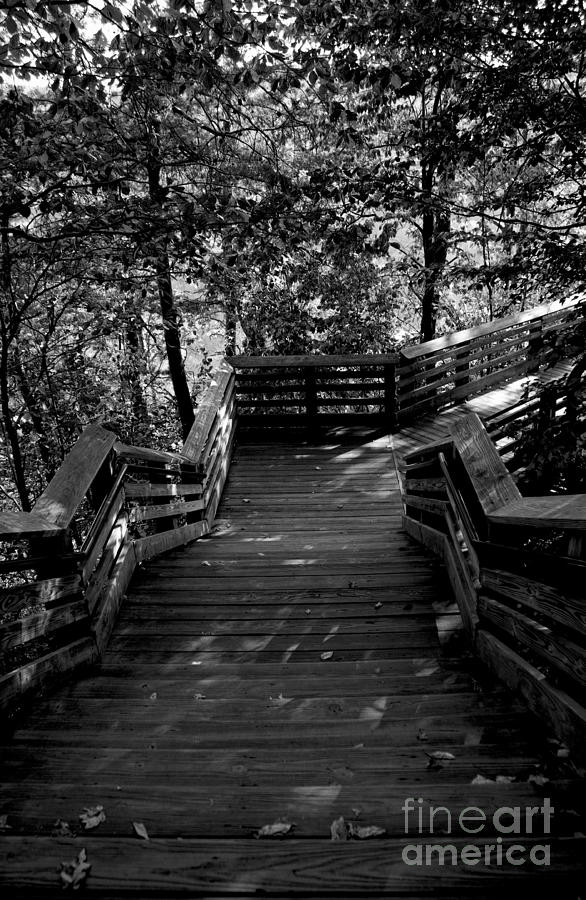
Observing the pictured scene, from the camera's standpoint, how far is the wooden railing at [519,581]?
226cm

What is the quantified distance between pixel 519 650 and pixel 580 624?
104 cm

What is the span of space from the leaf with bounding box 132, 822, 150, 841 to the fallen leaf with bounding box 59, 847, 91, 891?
19cm

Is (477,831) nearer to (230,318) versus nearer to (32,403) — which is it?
(32,403)

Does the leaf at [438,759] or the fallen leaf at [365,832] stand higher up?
the fallen leaf at [365,832]

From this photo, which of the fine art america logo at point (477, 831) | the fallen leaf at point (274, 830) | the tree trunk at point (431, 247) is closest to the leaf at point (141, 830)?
the fallen leaf at point (274, 830)

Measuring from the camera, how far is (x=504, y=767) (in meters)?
2.21

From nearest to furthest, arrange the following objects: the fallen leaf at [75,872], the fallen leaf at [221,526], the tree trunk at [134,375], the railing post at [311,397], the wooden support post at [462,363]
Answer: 1. the fallen leaf at [75,872]
2. the fallen leaf at [221,526]
3. the railing post at [311,397]
4. the wooden support post at [462,363]
5. the tree trunk at [134,375]

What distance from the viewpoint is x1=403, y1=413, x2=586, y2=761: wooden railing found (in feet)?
7.43

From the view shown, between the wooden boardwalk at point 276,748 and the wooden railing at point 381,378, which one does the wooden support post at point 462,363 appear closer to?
Result: the wooden railing at point 381,378

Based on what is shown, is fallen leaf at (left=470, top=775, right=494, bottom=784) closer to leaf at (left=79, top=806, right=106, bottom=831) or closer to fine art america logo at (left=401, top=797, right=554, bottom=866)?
fine art america logo at (left=401, top=797, right=554, bottom=866)

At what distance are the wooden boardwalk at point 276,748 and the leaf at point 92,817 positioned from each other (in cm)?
3

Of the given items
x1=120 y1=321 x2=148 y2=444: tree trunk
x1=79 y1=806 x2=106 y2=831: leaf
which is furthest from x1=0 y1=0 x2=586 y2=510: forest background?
x1=79 y1=806 x2=106 y2=831: leaf

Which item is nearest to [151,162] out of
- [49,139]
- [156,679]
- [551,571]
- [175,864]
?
[49,139]

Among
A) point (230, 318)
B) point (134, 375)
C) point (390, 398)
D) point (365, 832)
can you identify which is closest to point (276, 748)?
point (365, 832)
